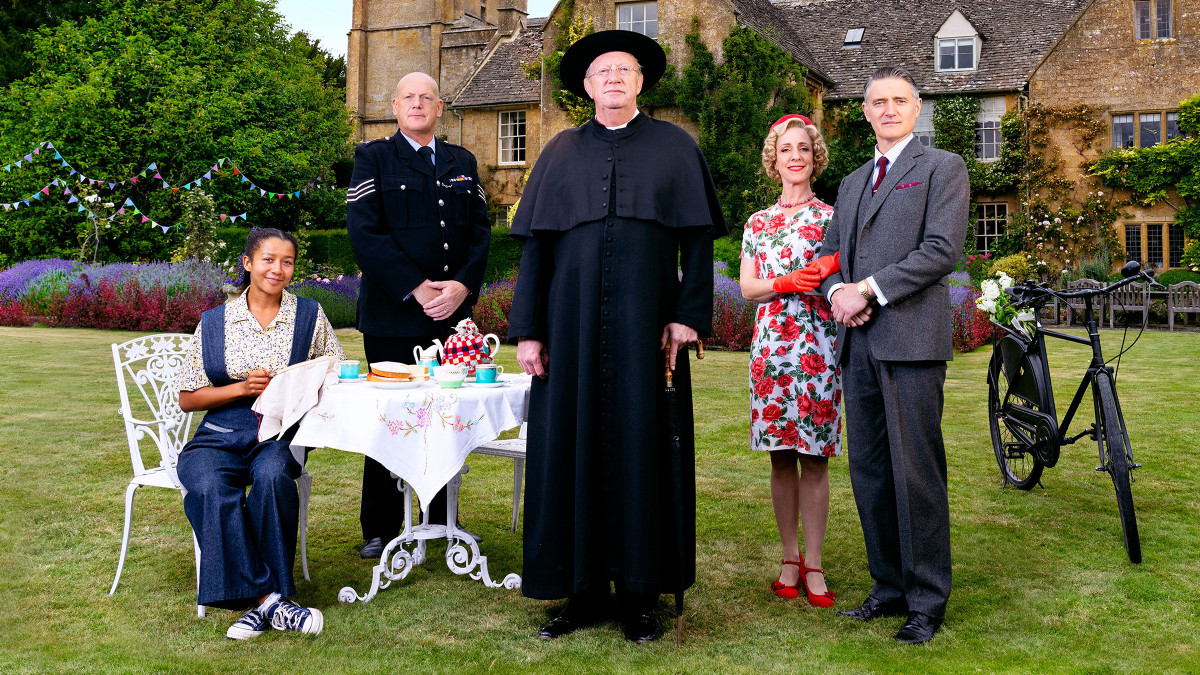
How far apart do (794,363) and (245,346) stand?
95.7 inches

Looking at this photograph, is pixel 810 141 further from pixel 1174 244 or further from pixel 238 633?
pixel 1174 244

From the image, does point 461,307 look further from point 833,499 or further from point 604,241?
point 833,499

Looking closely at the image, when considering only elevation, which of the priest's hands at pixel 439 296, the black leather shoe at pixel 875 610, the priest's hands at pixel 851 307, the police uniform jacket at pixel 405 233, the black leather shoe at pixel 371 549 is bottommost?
the black leather shoe at pixel 875 610

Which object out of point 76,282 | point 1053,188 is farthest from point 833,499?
point 1053,188

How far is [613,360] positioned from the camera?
3.90 metres

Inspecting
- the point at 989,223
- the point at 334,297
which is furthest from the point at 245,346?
the point at 989,223

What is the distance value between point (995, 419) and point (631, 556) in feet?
13.1

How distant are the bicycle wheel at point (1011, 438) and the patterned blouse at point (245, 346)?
438cm

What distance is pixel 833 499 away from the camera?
629cm

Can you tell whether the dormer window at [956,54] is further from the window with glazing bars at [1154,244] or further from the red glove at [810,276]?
the red glove at [810,276]

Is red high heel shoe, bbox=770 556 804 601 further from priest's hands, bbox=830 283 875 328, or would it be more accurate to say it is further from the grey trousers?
priest's hands, bbox=830 283 875 328

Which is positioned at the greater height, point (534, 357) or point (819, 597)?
point (534, 357)

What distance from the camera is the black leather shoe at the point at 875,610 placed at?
4062mm

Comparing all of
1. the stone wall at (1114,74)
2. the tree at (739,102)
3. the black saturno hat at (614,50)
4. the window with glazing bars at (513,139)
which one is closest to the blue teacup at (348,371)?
the black saturno hat at (614,50)
